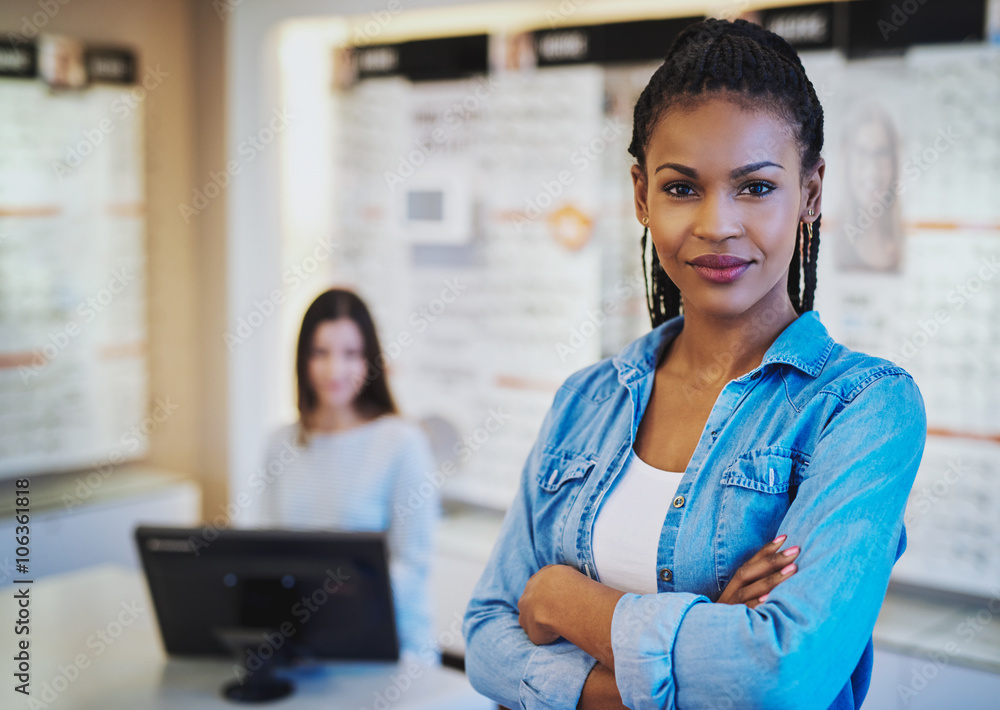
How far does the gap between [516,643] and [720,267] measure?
1.84 feet

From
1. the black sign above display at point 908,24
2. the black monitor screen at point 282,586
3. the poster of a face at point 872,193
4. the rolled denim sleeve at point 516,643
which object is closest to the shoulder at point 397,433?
the black monitor screen at point 282,586

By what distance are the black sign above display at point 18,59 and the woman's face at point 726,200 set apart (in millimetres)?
3374

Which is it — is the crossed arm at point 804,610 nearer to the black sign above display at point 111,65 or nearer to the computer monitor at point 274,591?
the computer monitor at point 274,591

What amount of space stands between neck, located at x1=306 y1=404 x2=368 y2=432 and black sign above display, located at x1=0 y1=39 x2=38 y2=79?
1.91 meters

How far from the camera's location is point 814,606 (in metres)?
0.95

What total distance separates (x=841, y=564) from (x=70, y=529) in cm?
352

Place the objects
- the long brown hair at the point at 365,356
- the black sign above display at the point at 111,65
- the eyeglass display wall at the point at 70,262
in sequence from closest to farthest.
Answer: the long brown hair at the point at 365,356 < the eyeglass display wall at the point at 70,262 < the black sign above display at the point at 111,65

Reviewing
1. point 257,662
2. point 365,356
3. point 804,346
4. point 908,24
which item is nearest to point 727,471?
point 804,346

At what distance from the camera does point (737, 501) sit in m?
1.07

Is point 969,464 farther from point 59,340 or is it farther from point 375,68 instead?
point 59,340

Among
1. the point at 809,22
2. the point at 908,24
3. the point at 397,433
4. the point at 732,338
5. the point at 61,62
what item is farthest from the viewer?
the point at 61,62

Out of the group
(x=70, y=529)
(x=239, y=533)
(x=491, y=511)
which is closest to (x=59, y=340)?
(x=70, y=529)

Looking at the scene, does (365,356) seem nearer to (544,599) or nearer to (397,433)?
(397,433)

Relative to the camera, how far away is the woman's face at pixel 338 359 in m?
2.99
